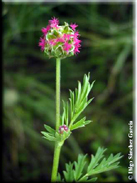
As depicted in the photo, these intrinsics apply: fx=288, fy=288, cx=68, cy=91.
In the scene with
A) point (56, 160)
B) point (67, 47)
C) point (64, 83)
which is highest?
point (64, 83)

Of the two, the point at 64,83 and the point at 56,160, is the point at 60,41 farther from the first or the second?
the point at 64,83

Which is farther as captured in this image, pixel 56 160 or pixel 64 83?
pixel 64 83

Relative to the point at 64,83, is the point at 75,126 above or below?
below

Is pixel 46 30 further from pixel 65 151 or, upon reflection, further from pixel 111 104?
pixel 111 104

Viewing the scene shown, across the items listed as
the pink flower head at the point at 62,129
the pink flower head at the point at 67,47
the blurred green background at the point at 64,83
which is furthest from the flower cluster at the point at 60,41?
the blurred green background at the point at 64,83

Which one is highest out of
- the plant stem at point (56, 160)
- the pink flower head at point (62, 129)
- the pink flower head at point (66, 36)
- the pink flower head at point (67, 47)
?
the pink flower head at point (66, 36)

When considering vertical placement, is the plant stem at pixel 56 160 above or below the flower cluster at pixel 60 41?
below

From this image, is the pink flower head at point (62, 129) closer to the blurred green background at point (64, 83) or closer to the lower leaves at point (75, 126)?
the lower leaves at point (75, 126)

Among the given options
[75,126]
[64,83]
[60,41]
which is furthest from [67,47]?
[64,83]
